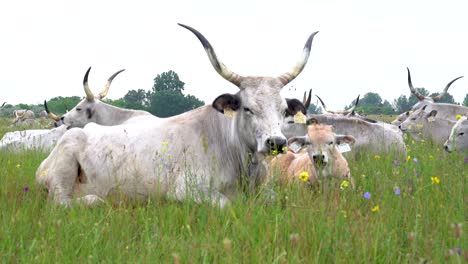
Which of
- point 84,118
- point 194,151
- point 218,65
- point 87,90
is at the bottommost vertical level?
point 194,151

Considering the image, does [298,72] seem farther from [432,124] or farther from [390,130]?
[432,124]

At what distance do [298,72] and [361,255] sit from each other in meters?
3.21

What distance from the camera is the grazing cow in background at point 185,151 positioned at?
497 centimetres

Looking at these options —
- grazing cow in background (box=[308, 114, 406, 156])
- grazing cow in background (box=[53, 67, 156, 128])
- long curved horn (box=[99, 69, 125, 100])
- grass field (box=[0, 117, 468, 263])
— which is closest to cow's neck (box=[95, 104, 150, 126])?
grazing cow in background (box=[53, 67, 156, 128])

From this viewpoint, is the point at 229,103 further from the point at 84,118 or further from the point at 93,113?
the point at 84,118

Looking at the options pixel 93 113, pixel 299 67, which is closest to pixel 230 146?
A: pixel 299 67

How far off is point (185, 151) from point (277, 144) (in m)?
1.24

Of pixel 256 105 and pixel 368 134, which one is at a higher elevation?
pixel 256 105

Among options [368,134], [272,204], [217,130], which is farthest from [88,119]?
[272,204]

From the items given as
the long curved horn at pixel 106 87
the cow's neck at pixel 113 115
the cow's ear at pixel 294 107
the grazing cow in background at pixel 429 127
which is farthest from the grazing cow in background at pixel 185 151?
the grazing cow in background at pixel 429 127

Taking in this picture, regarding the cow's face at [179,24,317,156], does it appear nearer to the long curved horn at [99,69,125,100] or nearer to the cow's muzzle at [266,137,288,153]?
the cow's muzzle at [266,137,288,153]

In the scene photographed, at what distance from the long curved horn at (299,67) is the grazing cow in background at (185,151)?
1 cm

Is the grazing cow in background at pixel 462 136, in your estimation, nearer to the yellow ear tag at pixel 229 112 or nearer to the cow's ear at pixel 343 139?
the cow's ear at pixel 343 139

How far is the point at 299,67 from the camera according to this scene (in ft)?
18.7
